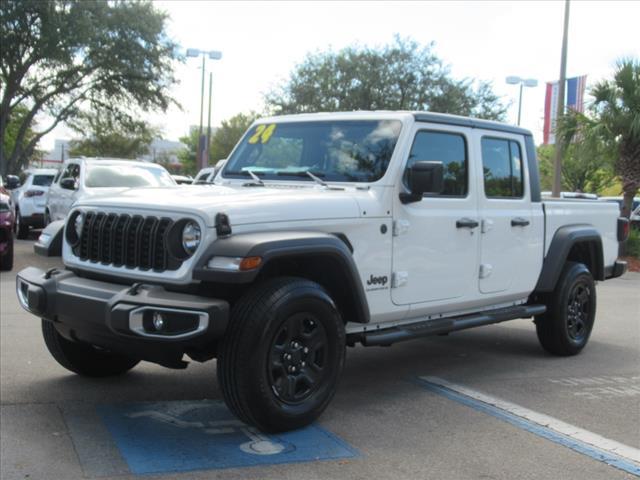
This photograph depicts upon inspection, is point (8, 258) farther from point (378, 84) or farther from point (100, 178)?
point (378, 84)

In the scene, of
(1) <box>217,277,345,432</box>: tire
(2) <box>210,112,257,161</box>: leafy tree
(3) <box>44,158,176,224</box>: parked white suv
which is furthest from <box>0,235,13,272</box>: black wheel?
(2) <box>210,112,257,161</box>: leafy tree

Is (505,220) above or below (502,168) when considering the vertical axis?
below

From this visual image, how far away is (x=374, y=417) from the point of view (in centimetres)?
484

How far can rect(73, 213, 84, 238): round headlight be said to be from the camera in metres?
4.77

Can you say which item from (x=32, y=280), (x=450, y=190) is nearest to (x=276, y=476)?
(x=32, y=280)

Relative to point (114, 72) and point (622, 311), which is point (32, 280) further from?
point (114, 72)

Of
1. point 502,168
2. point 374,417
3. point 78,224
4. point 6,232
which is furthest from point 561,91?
point 78,224

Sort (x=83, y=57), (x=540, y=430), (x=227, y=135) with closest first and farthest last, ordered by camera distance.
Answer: (x=540, y=430), (x=83, y=57), (x=227, y=135)

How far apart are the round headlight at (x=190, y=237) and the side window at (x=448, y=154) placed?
1829mm

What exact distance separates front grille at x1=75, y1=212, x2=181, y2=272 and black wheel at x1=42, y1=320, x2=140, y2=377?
81 centimetres

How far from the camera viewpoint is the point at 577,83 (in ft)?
62.4

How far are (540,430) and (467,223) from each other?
1609mm

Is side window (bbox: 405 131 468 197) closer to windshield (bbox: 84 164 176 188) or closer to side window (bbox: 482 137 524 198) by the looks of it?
side window (bbox: 482 137 524 198)

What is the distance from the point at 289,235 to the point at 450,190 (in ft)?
5.88
